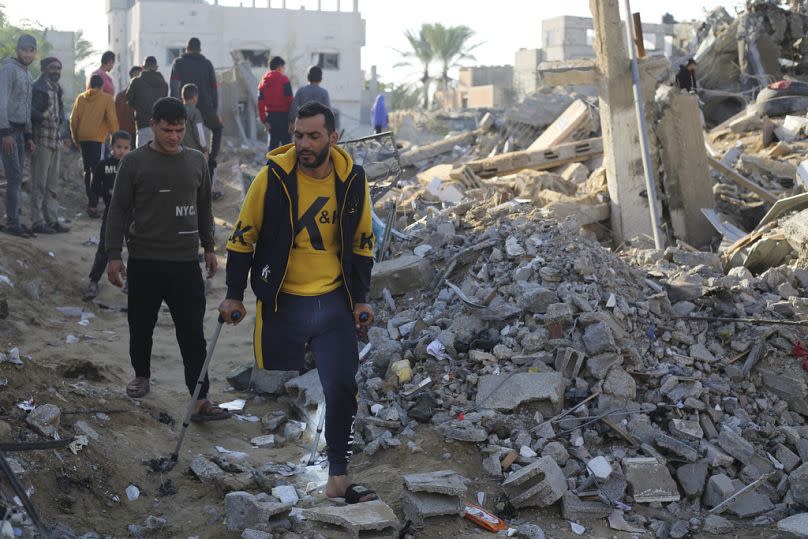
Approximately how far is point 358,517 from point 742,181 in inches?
342

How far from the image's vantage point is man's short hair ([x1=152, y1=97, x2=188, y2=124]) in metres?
4.92

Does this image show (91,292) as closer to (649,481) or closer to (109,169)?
(109,169)

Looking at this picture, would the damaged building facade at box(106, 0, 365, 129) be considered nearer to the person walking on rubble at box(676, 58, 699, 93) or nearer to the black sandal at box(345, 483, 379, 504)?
the person walking on rubble at box(676, 58, 699, 93)

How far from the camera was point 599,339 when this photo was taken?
5641mm

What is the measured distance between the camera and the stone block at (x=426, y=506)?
419 cm

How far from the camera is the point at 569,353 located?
558 cm

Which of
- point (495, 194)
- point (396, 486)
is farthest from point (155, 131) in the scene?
point (495, 194)

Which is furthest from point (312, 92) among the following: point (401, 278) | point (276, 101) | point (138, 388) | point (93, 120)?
point (138, 388)

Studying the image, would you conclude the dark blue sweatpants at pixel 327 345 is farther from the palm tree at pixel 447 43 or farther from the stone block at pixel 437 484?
the palm tree at pixel 447 43

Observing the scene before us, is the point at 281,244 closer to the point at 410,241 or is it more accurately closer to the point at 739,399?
the point at 739,399

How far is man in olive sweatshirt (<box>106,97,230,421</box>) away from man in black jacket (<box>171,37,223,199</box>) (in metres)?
5.76

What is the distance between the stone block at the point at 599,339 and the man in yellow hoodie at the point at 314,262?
77.9 inches

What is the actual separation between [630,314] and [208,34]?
104 feet

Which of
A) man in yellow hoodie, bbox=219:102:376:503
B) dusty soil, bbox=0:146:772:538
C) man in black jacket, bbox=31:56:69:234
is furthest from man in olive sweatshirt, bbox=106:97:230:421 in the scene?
man in black jacket, bbox=31:56:69:234
